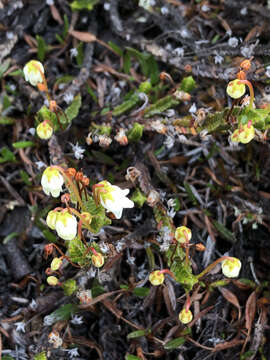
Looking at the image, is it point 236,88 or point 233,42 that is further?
point 233,42

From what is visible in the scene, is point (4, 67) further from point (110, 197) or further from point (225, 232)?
point (225, 232)

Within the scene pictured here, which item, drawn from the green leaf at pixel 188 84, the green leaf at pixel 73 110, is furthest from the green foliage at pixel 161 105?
the green leaf at pixel 73 110

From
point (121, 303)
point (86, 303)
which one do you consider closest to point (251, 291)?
point (121, 303)

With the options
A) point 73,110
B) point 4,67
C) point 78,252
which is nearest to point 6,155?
point 73,110

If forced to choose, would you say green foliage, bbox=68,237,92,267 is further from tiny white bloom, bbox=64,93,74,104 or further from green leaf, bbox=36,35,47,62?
green leaf, bbox=36,35,47,62

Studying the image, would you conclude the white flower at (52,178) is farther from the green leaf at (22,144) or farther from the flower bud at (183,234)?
the green leaf at (22,144)
